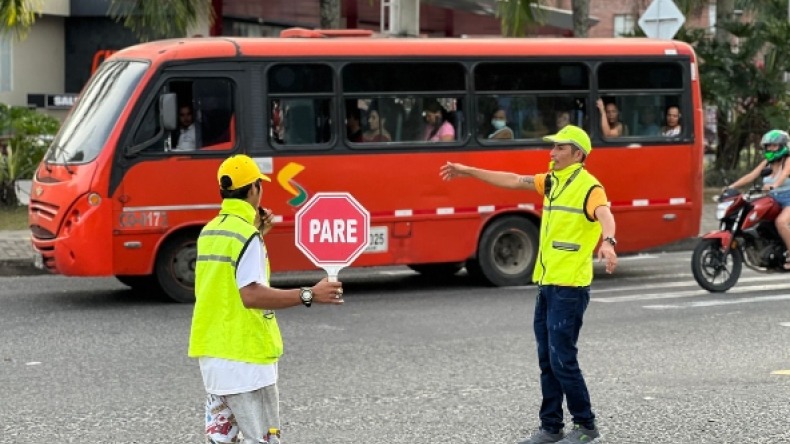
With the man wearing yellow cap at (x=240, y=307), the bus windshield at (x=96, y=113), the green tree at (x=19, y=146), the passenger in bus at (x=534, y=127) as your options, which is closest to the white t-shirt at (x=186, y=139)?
the bus windshield at (x=96, y=113)

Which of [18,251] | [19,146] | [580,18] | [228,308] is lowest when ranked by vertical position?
[18,251]

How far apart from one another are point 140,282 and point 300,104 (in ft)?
7.84

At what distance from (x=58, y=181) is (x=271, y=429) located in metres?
8.43

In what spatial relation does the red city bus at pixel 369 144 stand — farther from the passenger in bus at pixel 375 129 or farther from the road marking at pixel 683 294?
the road marking at pixel 683 294

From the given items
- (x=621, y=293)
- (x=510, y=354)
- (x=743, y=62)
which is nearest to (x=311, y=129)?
(x=621, y=293)

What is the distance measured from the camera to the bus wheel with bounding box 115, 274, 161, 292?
48.4ft

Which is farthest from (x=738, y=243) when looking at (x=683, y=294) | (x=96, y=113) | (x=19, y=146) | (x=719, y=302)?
(x=19, y=146)

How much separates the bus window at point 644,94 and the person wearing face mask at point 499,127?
1261 millimetres

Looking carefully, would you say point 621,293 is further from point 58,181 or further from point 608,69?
point 58,181

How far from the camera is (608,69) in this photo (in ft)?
54.3

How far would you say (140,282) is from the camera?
15156 millimetres

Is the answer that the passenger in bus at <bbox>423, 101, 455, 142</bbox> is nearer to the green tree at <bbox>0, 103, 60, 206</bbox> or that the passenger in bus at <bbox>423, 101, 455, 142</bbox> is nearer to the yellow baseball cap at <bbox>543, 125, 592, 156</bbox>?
the yellow baseball cap at <bbox>543, 125, 592, 156</bbox>

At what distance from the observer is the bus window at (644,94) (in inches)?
653

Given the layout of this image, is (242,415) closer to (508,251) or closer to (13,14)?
(508,251)
